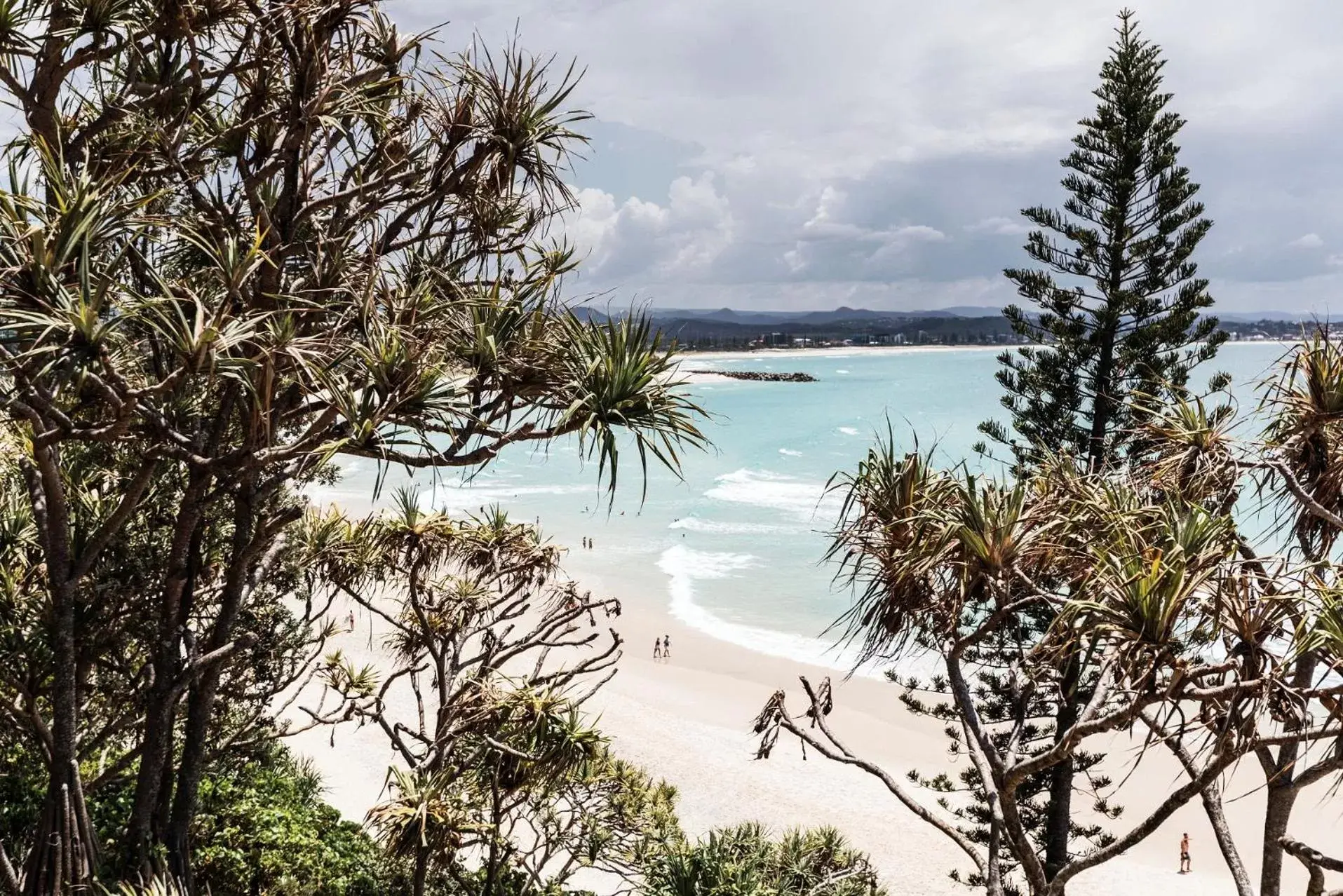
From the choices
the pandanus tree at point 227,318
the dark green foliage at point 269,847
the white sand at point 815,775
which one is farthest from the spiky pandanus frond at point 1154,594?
the white sand at point 815,775

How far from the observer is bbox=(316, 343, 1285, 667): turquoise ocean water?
1983cm

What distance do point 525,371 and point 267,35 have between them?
1.78 metres

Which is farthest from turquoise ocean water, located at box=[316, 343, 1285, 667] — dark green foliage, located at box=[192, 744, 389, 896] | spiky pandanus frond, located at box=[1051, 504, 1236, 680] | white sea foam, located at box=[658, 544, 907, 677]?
dark green foliage, located at box=[192, 744, 389, 896]

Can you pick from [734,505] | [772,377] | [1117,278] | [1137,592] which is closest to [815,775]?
[1117,278]

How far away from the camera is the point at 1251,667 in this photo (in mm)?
2398

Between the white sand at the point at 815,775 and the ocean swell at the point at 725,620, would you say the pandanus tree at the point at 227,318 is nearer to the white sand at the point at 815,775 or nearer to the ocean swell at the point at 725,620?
the white sand at the point at 815,775

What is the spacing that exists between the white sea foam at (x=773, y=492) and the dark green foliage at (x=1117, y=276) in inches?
750

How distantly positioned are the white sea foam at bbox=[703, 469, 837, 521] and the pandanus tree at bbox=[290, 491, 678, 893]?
25259mm

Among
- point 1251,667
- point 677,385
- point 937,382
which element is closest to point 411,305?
point 677,385

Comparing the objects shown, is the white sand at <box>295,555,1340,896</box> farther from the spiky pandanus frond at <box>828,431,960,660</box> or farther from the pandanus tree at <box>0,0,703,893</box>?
the spiky pandanus frond at <box>828,431,960,660</box>

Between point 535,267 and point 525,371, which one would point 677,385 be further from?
point 535,267

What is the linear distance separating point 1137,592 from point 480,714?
106 inches

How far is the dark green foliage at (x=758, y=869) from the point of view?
4062mm

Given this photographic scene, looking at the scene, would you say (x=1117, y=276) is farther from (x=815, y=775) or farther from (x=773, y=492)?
(x=773, y=492)
